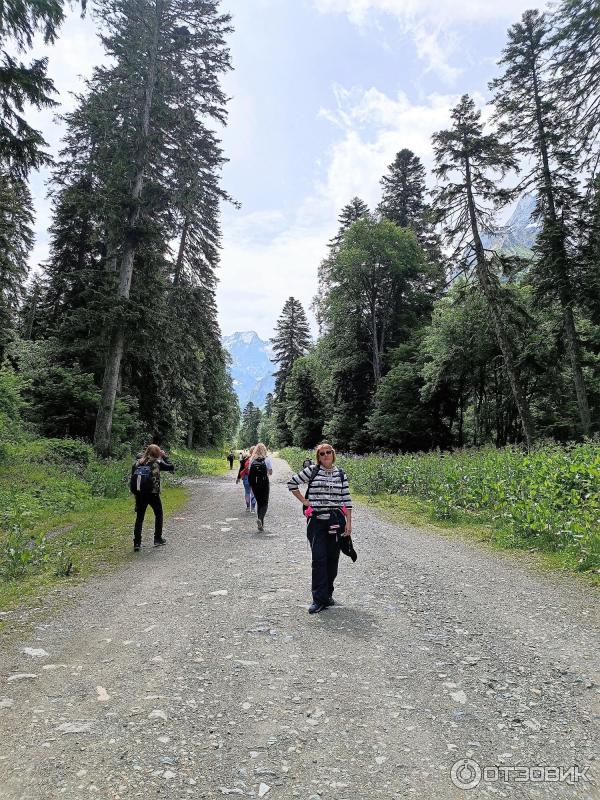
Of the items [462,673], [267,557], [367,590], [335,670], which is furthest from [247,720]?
[267,557]

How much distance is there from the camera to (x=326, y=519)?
5.91 m

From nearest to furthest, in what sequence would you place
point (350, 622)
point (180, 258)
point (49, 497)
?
point (350, 622)
point (49, 497)
point (180, 258)

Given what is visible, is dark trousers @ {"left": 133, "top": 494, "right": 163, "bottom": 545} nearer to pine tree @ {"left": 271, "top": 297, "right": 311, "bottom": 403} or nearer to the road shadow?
the road shadow

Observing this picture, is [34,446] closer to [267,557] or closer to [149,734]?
[267,557]

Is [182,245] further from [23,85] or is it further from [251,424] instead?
[251,424]

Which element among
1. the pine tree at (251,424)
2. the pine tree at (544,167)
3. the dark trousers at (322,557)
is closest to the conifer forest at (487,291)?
the pine tree at (544,167)

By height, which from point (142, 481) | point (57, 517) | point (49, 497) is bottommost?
point (57, 517)

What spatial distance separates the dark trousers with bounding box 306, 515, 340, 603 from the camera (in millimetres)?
5695

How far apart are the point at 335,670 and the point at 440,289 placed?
2211 centimetres

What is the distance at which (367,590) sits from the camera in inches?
255

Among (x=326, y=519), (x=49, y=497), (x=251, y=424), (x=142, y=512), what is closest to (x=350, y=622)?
(x=326, y=519)
